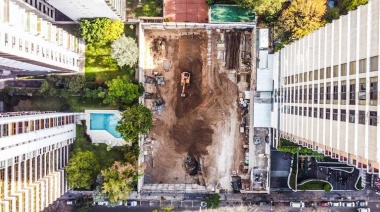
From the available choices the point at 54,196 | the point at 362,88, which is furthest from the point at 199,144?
the point at 362,88

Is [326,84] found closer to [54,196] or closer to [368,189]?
[368,189]

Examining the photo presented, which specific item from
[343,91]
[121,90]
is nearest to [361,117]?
[343,91]

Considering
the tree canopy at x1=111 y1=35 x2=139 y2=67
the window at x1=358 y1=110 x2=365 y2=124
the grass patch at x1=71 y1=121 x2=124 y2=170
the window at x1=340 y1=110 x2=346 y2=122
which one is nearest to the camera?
the window at x1=358 y1=110 x2=365 y2=124

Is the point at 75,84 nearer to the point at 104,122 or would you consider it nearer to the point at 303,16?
the point at 104,122

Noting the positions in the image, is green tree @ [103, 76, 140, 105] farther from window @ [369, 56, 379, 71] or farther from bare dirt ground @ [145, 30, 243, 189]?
window @ [369, 56, 379, 71]

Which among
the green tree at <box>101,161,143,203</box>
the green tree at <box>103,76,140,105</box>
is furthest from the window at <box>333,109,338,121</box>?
the green tree at <box>101,161,143,203</box>

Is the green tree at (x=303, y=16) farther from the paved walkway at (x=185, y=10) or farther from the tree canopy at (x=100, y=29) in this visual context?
the tree canopy at (x=100, y=29)

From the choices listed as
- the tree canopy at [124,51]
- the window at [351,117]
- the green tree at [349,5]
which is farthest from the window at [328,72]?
the tree canopy at [124,51]
